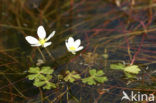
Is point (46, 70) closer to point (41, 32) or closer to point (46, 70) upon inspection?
point (46, 70)

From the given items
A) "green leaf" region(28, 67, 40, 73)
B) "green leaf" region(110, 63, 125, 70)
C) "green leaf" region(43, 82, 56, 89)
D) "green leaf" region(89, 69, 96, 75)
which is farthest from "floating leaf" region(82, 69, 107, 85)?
"green leaf" region(28, 67, 40, 73)

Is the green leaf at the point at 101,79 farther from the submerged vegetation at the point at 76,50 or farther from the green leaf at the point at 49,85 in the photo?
the green leaf at the point at 49,85

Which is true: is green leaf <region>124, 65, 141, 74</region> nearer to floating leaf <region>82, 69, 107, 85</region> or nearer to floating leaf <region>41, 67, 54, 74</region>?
floating leaf <region>82, 69, 107, 85</region>

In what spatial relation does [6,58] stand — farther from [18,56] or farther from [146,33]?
[146,33]

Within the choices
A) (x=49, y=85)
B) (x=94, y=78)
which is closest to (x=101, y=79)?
(x=94, y=78)

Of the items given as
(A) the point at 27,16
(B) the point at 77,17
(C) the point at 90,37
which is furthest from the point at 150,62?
(A) the point at 27,16

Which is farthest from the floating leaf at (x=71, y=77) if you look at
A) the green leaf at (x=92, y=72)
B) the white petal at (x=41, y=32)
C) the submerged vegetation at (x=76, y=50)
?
the white petal at (x=41, y=32)

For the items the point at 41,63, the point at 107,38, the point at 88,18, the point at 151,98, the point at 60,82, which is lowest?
the point at 151,98
